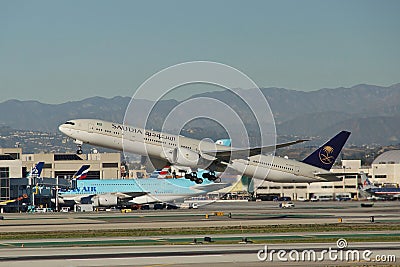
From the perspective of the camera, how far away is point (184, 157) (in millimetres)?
82938

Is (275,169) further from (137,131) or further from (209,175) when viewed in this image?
(137,131)

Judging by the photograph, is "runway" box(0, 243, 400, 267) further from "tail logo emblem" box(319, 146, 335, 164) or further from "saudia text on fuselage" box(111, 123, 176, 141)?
"tail logo emblem" box(319, 146, 335, 164)

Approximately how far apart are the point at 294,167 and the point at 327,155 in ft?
22.5

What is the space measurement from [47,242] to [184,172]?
28994 millimetres

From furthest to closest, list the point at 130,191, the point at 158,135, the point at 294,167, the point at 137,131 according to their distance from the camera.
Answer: the point at 130,191 → the point at 294,167 → the point at 158,135 → the point at 137,131

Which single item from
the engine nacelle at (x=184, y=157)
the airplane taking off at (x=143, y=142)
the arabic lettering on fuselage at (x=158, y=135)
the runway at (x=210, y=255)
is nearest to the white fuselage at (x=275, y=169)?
the airplane taking off at (x=143, y=142)

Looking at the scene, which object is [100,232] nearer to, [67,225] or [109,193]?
[67,225]

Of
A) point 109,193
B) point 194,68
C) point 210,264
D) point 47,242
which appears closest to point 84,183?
point 109,193

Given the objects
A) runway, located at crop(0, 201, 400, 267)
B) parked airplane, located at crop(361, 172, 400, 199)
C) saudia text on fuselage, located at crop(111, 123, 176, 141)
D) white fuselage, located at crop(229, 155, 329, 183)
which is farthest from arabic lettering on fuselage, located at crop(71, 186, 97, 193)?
parked airplane, located at crop(361, 172, 400, 199)

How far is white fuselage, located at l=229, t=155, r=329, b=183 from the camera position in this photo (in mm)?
97062

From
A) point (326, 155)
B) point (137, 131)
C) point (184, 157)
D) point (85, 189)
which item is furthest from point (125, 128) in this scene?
point (85, 189)

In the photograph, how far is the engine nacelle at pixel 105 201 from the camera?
5261 inches

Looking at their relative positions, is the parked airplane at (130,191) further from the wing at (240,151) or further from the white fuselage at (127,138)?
the white fuselage at (127,138)

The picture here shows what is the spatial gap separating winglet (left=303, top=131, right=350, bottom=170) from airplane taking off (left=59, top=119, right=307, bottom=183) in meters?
24.9
